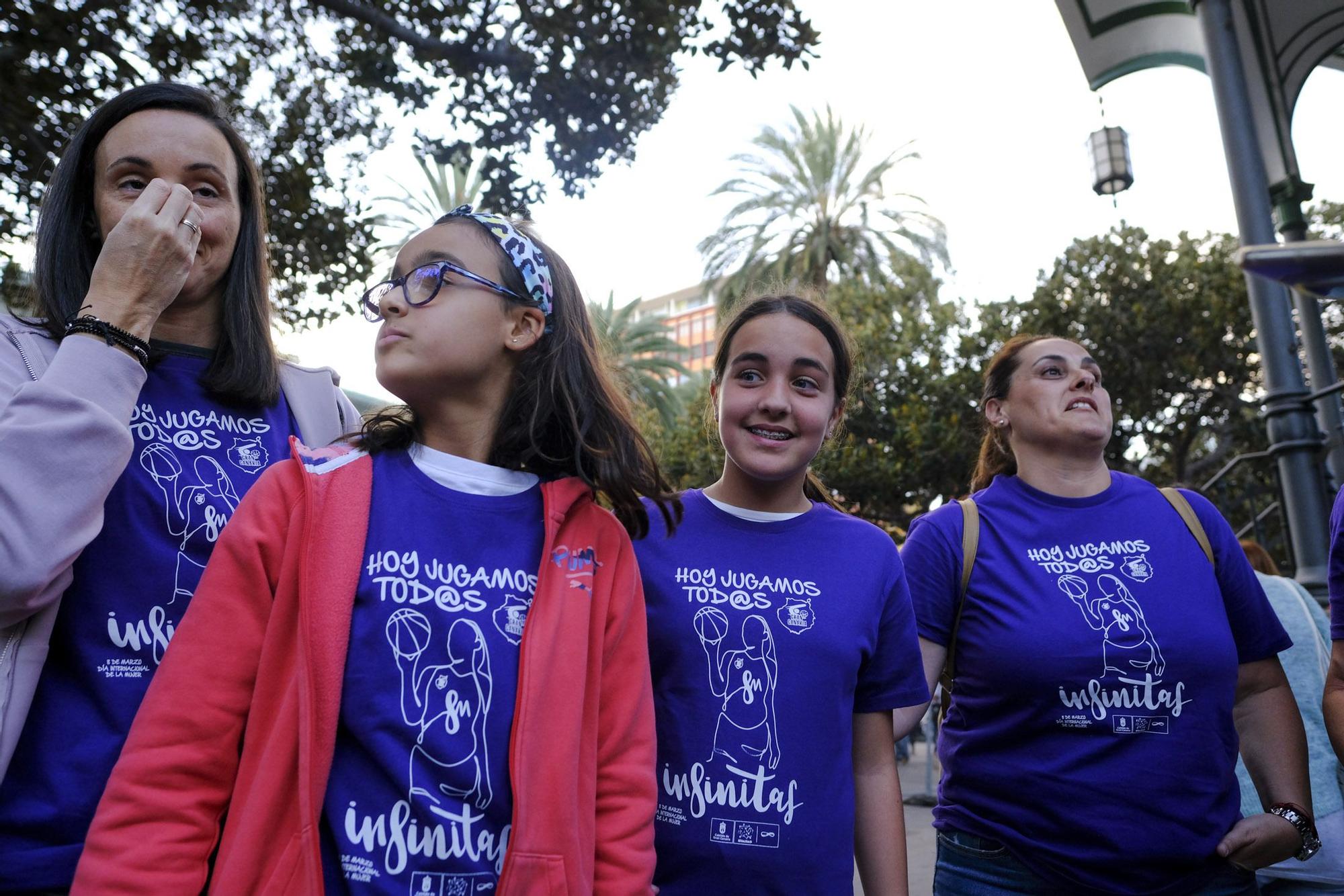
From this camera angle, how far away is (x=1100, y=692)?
2318 millimetres

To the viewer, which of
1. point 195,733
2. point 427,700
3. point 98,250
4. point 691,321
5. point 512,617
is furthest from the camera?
point 691,321

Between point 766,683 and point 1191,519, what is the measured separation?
1347 mm

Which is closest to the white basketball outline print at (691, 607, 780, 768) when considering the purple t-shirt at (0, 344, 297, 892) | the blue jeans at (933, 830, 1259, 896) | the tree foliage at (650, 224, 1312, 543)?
the blue jeans at (933, 830, 1259, 896)

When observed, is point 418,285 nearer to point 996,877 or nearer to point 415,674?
point 415,674

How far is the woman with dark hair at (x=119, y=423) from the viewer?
1.46 metres

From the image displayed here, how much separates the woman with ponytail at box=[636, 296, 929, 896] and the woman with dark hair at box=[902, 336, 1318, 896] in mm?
305

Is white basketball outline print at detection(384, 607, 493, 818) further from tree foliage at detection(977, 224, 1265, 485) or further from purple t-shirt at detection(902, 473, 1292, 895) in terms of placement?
tree foliage at detection(977, 224, 1265, 485)

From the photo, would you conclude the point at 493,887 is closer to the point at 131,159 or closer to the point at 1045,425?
the point at 131,159

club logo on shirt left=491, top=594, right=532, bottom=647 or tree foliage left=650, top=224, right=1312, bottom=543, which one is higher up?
tree foliage left=650, top=224, right=1312, bottom=543

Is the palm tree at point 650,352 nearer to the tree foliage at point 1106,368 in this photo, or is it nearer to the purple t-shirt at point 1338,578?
the tree foliage at point 1106,368

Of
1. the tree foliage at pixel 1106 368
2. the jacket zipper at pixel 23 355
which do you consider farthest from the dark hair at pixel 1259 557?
the tree foliage at pixel 1106 368

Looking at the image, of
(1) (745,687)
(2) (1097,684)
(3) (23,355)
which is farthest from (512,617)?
(2) (1097,684)

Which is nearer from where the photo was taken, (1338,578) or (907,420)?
(1338,578)

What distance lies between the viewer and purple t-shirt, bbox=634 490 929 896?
75.4 inches
